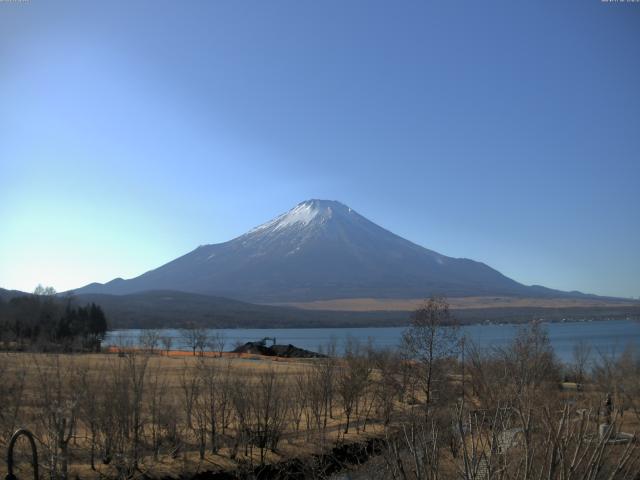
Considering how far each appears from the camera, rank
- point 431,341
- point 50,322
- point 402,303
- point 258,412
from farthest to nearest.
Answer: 1. point 402,303
2. point 50,322
3. point 431,341
4. point 258,412

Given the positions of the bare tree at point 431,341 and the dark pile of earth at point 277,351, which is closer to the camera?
the bare tree at point 431,341

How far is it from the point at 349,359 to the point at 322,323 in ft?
405

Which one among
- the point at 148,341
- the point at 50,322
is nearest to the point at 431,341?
the point at 148,341

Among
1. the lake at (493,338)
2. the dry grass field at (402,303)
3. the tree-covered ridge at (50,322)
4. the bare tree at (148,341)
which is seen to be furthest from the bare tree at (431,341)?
the dry grass field at (402,303)

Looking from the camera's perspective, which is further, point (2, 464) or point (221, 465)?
point (221, 465)

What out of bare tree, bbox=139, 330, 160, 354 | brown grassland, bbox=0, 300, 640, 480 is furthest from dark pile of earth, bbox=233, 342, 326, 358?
brown grassland, bbox=0, 300, 640, 480

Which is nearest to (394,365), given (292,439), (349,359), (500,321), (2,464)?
(349,359)

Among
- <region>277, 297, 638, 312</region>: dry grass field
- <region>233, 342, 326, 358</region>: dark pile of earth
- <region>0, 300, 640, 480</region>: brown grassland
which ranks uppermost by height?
<region>277, 297, 638, 312</region>: dry grass field

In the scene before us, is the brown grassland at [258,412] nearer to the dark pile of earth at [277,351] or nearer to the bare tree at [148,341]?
the bare tree at [148,341]

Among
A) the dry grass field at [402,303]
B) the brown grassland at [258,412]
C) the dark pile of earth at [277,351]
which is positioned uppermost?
the dry grass field at [402,303]

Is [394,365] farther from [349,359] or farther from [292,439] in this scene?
[292,439]

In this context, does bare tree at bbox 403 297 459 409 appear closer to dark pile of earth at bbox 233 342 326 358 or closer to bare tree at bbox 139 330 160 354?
bare tree at bbox 139 330 160 354

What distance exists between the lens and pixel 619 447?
13.7 m

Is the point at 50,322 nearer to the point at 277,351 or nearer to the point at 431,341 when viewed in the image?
the point at 277,351
